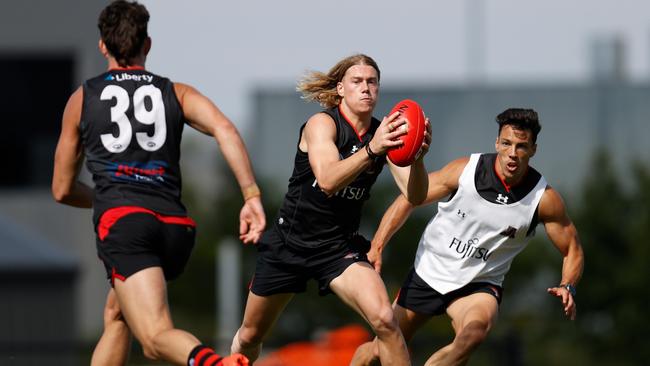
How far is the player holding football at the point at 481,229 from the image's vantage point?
848 centimetres

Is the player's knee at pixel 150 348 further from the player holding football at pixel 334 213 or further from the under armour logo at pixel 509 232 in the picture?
the under armour logo at pixel 509 232

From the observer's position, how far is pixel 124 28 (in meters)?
7.32

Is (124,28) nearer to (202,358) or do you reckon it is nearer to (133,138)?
(133,138)

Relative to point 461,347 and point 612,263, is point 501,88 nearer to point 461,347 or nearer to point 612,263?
point 612,263

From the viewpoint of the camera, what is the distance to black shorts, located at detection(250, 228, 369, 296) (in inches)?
318

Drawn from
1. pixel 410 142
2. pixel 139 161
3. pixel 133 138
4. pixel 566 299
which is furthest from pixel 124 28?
pixel 566 299

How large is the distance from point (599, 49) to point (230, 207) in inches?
810

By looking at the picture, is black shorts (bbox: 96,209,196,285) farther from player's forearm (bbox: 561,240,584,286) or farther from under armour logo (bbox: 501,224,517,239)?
player's forearm (bbox: 561,240,584,286)

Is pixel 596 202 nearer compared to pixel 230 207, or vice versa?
pixel 596 202

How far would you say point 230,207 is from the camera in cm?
3628

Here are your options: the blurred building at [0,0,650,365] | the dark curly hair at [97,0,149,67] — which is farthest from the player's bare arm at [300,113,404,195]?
the blurred building at [0,0,650,365]

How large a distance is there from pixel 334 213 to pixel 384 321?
2.58 ft

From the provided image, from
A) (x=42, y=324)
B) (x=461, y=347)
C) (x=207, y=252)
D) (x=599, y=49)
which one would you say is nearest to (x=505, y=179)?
(x=461, y=347)

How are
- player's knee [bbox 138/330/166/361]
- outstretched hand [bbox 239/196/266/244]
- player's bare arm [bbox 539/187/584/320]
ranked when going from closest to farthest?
player's knee [bbox 138/330/166/361], outstretched hand [bbox 239/196/266/244], player's bare arm [bbox 539/187/584/320]
